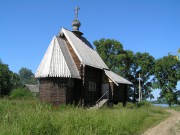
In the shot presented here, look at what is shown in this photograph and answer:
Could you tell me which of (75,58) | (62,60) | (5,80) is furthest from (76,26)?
(5,80)

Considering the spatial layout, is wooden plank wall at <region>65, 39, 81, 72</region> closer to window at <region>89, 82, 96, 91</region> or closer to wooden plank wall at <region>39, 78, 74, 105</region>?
wooden plank wall at <region>39, 78, 74, 105</region>

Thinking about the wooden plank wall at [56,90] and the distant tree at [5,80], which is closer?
the wooden plank wall at [56,90]

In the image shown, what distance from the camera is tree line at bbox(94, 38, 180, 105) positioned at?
5234cm

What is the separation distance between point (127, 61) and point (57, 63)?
97.6 ft

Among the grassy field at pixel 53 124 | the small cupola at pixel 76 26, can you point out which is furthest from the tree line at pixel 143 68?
the grassy field at pixel 53 124

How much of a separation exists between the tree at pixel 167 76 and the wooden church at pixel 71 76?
74.0 feet

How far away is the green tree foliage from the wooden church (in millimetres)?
21457

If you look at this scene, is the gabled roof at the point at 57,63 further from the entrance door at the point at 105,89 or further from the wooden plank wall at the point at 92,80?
the entrance door at the point at 105,89

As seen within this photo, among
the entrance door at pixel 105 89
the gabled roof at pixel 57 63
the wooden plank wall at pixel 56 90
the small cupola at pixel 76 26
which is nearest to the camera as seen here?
the wooden plank wall at pixel 56 90

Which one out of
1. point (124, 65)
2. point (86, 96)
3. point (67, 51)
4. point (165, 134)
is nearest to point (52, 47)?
point (67, 51)

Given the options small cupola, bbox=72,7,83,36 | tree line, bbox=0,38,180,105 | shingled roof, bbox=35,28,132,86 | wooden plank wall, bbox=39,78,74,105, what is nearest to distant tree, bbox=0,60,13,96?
tree line, bbox=0,38,180,105

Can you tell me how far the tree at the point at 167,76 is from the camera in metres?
52.0

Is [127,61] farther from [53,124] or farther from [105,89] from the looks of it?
[53,124]

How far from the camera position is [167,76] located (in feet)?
174
